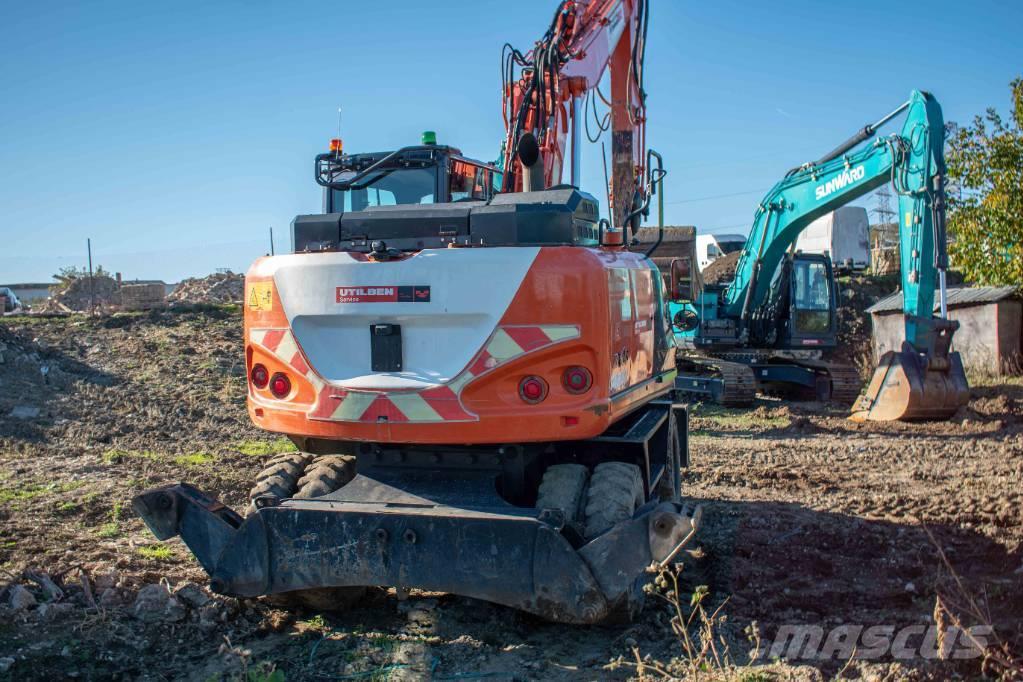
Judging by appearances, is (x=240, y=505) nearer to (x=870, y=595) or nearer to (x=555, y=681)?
(x=555, y=681)

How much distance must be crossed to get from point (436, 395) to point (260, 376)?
46.9 inches

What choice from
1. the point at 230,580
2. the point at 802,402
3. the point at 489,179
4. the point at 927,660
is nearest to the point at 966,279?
the point at 802,402

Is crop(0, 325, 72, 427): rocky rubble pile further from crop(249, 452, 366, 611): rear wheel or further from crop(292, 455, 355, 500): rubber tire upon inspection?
crop(292, 455, 355, 500): rubber tire

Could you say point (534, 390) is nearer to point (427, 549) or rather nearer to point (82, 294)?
point (427, 549)

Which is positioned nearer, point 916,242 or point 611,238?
point 611,238

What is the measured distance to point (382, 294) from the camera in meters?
4.77

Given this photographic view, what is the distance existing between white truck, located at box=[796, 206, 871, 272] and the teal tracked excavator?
56.5 ft

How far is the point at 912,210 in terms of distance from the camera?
40.8 feet

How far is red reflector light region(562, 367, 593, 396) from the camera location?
15.1 feet

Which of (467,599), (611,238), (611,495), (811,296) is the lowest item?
(467,599)

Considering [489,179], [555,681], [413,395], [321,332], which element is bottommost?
[555,681]

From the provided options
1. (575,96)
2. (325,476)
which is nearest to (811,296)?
(575,96)

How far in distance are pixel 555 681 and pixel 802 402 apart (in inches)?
486

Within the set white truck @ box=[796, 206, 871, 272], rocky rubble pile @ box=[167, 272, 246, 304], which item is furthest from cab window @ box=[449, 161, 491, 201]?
white truck @ box=[796, 206, 871, 272]
